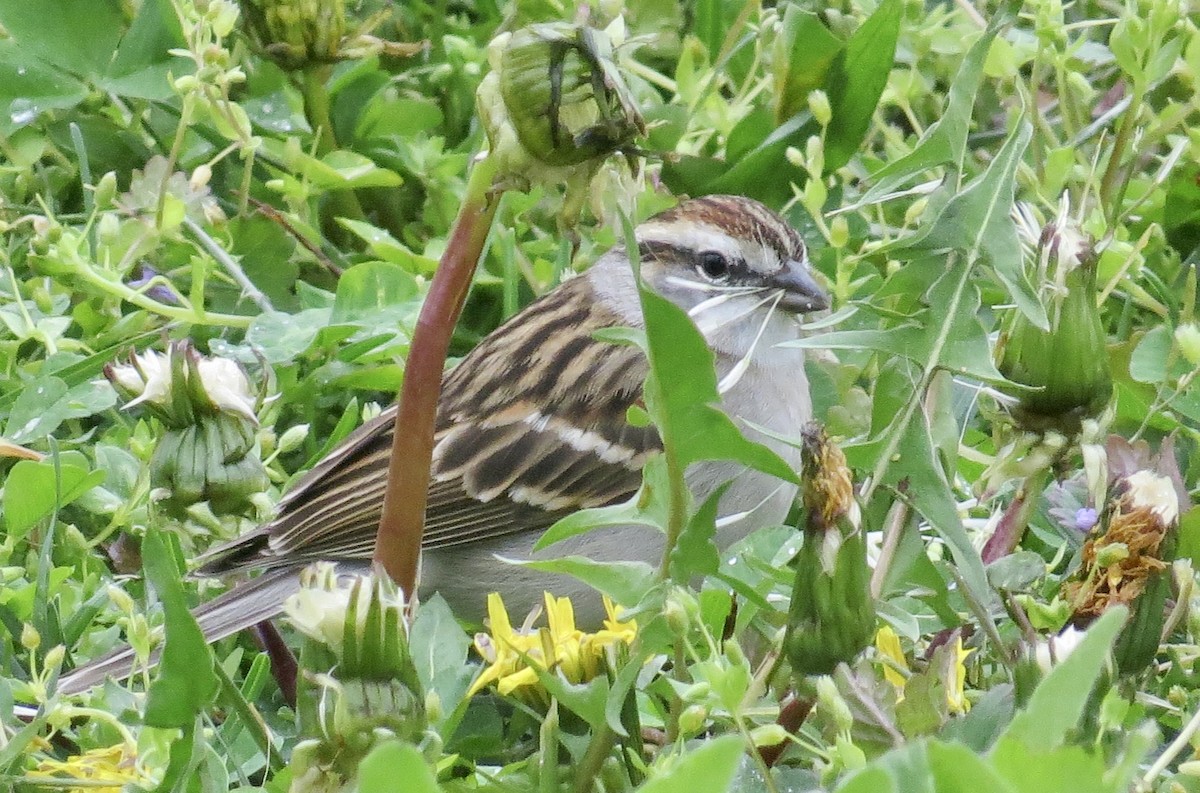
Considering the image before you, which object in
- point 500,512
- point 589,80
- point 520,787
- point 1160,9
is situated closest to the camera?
point 589,80

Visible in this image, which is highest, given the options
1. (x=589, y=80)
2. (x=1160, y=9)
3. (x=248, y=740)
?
(x=589, y=80)

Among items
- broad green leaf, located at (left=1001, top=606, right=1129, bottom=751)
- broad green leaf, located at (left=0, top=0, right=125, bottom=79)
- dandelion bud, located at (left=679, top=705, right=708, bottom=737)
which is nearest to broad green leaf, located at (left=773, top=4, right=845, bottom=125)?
broad green leaf, located at (left=0, top=0, right=125, bottom=79)

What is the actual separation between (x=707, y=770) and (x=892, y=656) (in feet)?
1.56

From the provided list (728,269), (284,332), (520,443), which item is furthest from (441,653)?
(728,269)

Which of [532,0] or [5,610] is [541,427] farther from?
[5,610]

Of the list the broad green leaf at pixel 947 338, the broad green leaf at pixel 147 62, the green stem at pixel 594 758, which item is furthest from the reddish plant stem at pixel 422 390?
the broad green leaf at pixel 147 62

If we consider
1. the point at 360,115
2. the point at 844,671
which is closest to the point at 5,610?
the point at 844,671

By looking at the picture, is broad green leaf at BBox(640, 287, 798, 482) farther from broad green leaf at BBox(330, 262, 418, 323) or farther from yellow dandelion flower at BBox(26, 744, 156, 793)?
broad green leaf at BBox(330, 262, 418, 323)

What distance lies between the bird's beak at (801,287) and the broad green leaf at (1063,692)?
1.42 meters

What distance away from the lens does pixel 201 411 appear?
1.48 metres

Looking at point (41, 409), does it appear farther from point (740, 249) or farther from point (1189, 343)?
point (1189, 343)

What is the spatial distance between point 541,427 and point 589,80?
138 cm

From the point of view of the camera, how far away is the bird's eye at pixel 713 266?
2248 mm

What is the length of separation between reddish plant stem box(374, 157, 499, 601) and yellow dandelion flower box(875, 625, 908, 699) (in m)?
0.32
